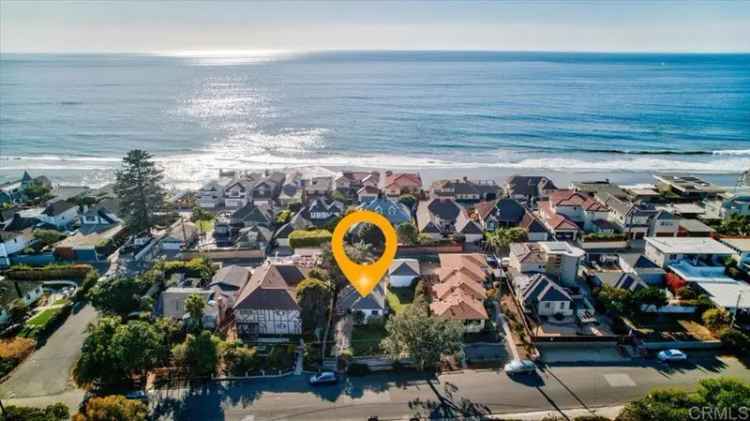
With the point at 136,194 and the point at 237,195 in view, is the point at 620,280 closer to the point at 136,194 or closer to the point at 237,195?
the point at 237,195

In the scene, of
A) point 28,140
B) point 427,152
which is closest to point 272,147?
point 427,152

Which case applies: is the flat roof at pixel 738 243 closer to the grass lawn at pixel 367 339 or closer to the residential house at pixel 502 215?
the residential house at pixel 502 215

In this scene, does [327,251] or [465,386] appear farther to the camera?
[327,251]

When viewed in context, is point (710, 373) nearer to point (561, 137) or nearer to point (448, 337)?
point (448, 337)

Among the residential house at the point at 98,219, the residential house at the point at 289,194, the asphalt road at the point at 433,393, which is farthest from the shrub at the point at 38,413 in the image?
the residential house at the point at 289,194

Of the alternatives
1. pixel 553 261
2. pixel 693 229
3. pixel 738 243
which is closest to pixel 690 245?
pixel 738 243

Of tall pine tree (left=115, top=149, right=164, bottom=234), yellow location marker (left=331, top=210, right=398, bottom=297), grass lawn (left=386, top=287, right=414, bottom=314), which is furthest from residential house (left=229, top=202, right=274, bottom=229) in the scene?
yellow location marker (left=331, top=210, right=398, bottom=297)
